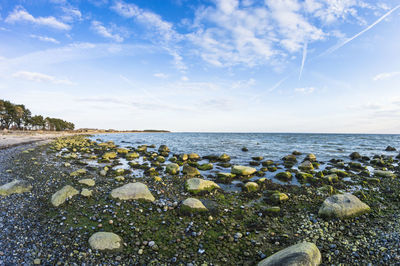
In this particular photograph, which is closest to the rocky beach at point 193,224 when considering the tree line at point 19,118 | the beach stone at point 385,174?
the beach stone at point 385,174

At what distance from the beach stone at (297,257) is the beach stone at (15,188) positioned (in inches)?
486

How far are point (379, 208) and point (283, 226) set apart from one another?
600cm

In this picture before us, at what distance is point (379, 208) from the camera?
950 centimetres

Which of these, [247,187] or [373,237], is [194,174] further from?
[373,237]

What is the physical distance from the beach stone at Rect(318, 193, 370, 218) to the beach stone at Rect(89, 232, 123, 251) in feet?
28.4

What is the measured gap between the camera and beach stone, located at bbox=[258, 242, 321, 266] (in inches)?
198

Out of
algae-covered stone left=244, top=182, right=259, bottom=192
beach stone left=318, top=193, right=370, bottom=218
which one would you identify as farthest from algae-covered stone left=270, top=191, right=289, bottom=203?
beach stone left=318, top=193, right=370, bottom=218

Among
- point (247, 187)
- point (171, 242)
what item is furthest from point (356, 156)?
point (171, 242)

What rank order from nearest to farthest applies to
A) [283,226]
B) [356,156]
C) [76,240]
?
[76,240], [283,226], [356,156]

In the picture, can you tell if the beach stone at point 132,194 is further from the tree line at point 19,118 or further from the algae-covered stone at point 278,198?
the tree line at point 19,118

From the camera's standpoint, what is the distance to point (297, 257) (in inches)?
201

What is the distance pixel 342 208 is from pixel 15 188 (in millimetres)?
16501

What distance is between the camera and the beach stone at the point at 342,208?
827 cm

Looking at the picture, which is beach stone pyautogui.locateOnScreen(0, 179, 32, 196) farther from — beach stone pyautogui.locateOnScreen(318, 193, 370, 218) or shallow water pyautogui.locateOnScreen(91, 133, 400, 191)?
beach stone pyautogui.locateOnScreen(318, 193, 370, 218)
